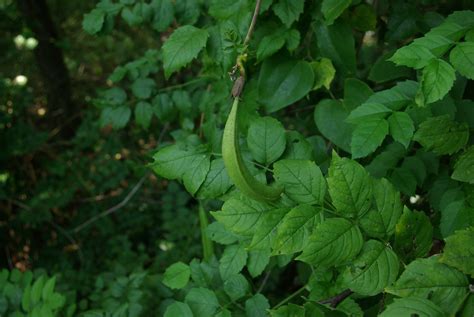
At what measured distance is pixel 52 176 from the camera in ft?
12.5

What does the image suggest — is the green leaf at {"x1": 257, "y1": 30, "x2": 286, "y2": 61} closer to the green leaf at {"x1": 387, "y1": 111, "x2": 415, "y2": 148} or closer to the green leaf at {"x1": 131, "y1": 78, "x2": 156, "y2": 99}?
the green leaf at {"x1": 387, "y1": 111, "x2": 415, "y2": 148}

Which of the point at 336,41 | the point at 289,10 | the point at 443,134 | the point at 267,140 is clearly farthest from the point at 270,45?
the point at 443,134

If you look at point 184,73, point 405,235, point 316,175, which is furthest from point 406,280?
point 184,73

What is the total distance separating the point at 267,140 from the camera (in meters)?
1.26

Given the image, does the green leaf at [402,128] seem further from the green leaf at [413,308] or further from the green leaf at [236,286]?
the green leaf at [236,286]

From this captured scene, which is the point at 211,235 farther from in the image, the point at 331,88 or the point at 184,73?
the point at 184,73

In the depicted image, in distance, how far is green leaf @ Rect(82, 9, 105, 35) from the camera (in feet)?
5.95

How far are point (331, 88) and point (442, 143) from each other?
0.57 metres

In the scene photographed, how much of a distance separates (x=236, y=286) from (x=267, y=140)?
412 millimetres

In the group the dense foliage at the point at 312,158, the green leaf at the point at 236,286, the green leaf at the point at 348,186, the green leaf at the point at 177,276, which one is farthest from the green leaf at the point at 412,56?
the green leaf at the point at 177,276

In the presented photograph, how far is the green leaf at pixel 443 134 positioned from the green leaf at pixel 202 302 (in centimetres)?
63

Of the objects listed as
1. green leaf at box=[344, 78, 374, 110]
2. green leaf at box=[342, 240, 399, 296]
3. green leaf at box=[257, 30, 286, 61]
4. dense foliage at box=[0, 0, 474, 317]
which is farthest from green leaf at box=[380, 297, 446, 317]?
green leaf at box=[257, 30, 286, 61]

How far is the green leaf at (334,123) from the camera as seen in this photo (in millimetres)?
1415

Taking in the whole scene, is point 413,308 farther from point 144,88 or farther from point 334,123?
point 144,88
